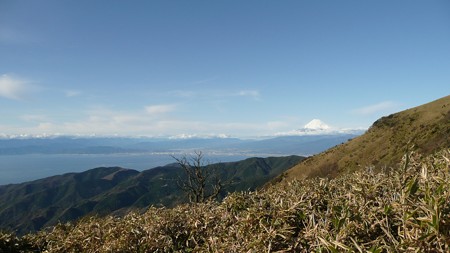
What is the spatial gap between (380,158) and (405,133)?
11.9 m

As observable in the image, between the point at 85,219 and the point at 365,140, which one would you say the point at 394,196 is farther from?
the point at 365,140

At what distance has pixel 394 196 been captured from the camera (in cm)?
317

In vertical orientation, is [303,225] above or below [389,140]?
above

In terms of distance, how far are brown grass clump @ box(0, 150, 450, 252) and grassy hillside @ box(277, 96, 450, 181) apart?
61.3m

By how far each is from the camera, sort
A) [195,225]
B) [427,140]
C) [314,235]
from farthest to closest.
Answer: [427,140] < [195,225] < [314,235]

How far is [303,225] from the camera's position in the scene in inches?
134

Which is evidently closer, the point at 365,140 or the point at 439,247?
the point at 439,247

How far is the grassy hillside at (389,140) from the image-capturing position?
6588 cm

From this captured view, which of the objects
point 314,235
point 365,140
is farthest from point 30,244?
point 365,140

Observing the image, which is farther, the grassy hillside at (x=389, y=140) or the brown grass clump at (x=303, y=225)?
the grassy hillside at (x=389, y=140)

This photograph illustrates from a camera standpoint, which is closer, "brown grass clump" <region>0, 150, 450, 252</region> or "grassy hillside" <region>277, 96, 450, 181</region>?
"brown grass clump" <region>0, 150, 450, 252</region>

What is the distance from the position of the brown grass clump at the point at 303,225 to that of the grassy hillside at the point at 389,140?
6126 cm

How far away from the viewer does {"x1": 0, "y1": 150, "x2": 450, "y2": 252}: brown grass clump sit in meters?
2.34

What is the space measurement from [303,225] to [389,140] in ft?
273
